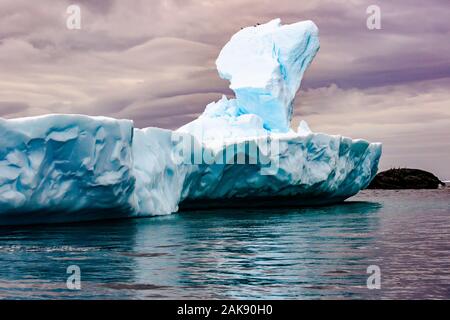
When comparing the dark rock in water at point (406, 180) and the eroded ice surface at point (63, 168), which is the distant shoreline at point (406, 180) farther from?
the eroded ice surface at point (63, 168)

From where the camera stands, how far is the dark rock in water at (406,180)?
73312 millimetres

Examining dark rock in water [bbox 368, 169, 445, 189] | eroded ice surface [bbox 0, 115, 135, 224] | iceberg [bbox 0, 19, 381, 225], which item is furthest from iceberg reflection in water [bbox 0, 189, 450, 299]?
dark rock in water [bbox 368, 169, 445, 189]

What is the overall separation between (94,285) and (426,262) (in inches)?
185

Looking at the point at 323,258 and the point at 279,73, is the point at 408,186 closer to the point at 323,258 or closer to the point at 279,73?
the point at 279,73

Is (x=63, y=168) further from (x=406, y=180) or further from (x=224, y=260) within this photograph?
(x=406, y=180)

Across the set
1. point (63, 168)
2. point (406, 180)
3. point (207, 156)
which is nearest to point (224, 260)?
point (63, 168)

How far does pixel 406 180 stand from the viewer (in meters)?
73.2

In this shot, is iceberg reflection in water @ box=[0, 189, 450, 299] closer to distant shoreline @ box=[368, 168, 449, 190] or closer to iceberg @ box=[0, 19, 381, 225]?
iceberg @ box=[0, 19, 381, 225]

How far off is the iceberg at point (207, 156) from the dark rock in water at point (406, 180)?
4287 cm

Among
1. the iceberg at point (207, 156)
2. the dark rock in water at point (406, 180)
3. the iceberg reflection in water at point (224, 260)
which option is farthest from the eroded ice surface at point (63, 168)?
the dark rock in water at point (406, 180)

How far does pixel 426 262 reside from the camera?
10.0 meters

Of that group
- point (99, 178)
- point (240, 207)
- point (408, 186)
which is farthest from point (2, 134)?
point (408, 186)

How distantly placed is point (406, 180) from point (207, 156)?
2140 inches

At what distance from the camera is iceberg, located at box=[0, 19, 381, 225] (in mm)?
15750
